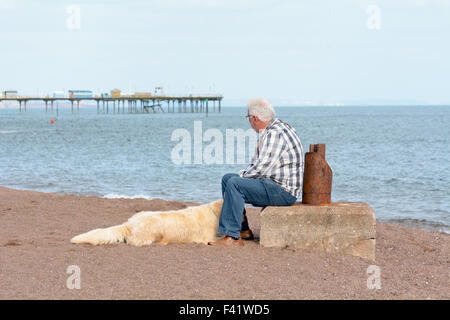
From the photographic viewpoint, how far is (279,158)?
601 cm

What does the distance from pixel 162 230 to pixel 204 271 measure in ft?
3.84

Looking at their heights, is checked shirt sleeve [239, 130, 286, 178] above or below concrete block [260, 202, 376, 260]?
above

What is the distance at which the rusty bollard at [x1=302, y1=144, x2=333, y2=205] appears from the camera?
6301 mm

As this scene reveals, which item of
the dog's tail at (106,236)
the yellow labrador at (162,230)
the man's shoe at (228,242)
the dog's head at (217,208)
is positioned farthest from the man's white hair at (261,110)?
the dog's tail at (106,236)

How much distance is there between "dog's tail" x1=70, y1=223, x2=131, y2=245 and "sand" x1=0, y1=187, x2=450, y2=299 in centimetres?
10

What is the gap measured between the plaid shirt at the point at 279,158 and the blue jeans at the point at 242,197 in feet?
0.28

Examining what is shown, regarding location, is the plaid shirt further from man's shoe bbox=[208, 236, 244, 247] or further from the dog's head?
man's shoe bbox=[208, 236, 244, 247]

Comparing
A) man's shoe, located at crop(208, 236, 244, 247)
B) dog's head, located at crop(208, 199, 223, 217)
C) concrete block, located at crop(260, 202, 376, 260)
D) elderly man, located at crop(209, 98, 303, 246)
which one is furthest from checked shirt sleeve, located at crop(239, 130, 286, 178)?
man's shoe, located at crop(208, 236, 244, 247)

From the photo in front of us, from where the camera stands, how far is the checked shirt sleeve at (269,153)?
19.5 feet
